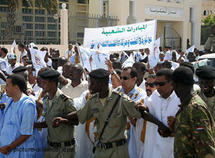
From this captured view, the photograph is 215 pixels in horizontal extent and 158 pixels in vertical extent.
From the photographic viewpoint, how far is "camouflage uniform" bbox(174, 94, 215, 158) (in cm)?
282

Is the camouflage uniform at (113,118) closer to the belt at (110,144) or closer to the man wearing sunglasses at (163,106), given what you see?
the belt at (110,144)

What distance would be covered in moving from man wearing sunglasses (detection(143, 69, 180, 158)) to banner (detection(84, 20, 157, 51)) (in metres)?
4.35

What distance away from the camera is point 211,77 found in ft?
12.9

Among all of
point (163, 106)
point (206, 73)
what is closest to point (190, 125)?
point (163, 106)

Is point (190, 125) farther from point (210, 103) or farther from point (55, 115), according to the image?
point (55, 115)

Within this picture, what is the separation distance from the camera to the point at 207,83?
13.4 feet

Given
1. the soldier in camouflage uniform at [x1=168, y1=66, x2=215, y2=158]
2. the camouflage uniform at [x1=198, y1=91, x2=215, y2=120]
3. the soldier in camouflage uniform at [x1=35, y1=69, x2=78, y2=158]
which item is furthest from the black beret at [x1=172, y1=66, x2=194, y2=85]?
the soldier in camouflage uniform at [x1=35, y1=69, x2=78, y2=158]

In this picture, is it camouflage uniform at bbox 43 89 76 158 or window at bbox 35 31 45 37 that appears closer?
camouflage uniform at bbox 43 89 76 158

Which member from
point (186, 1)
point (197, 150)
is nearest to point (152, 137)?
point (197, 150)

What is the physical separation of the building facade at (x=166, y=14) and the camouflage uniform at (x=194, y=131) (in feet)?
72.6

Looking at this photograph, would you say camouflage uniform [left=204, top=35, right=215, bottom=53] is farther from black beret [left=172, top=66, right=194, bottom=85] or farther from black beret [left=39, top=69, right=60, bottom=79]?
black beret [left=172, top=66, right=194, bottom=85]

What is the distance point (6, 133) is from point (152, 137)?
5.38 ft

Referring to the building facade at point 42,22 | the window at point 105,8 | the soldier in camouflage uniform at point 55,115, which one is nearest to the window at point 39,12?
the building facade at point 42,22

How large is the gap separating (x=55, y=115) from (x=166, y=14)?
25804 millimetres
